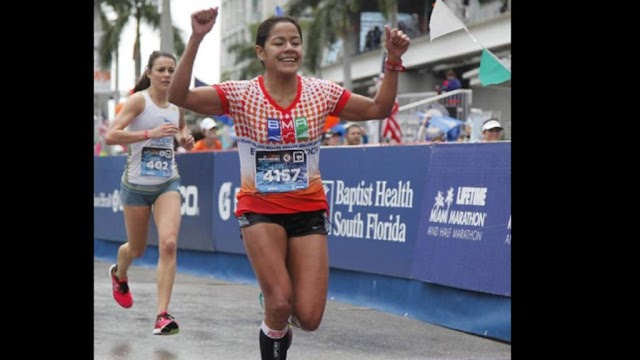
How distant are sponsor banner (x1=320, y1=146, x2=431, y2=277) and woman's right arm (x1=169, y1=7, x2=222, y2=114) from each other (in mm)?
4399

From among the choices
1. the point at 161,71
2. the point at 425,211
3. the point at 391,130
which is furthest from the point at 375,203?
the point at 391,130

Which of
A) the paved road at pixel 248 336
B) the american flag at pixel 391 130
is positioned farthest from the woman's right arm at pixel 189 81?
the american flag at pixel 391 130

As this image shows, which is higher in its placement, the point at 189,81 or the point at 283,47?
the point at 283,47

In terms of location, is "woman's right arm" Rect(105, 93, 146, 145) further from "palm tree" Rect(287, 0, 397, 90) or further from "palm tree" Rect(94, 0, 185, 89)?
"palm tree" Rect(94, 0, 185, 89)

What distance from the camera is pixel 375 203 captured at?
11.7 meters

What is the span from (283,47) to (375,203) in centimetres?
508

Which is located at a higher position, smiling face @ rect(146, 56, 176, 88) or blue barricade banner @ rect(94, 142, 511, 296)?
smiling face @ rect(146, 56, 176, 88)

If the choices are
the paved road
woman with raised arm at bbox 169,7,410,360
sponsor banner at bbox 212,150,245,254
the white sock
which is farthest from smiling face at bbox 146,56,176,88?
sponsor banner at bbox 212,150,245,254

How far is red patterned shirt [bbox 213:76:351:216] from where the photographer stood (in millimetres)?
6723

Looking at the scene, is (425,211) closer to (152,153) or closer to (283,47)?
(152,153)
